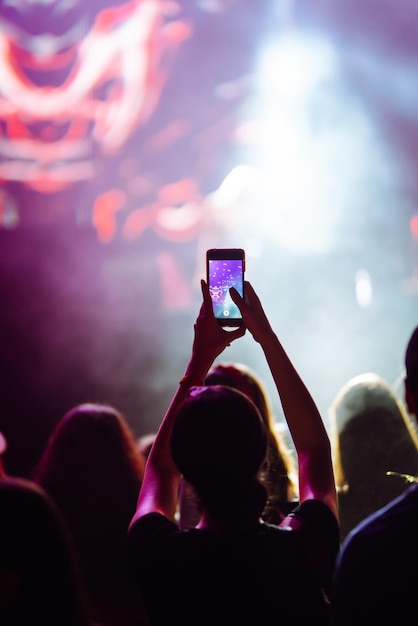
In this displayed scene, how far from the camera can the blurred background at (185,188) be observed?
434 centimetres

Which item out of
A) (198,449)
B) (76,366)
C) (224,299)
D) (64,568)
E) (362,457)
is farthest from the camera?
(76,366)

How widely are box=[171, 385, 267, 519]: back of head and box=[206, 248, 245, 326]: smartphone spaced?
16.4 inches

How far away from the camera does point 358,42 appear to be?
4430 millimetres

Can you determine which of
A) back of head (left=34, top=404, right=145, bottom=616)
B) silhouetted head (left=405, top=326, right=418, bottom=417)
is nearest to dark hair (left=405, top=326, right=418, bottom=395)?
silhouetted head (left=405, top=326, right=418, bottom=417)

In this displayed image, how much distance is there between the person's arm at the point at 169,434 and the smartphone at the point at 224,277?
0.18 ft

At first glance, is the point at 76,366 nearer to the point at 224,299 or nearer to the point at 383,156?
the point at 383,156

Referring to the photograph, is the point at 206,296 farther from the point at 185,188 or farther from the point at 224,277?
the point at 185,188

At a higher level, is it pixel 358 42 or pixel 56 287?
pixel 358 42

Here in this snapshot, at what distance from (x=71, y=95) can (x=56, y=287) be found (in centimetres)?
134

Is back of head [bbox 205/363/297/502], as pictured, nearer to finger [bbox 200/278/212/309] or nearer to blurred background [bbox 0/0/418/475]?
finger [bbox 200/278/212/309]

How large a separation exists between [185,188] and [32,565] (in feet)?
13.7

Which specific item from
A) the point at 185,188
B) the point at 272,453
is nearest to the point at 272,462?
the point at 272,453

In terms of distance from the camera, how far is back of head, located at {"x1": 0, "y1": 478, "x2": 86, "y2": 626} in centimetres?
68

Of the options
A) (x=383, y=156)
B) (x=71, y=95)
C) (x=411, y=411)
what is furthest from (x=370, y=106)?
(x=411, y=411)
